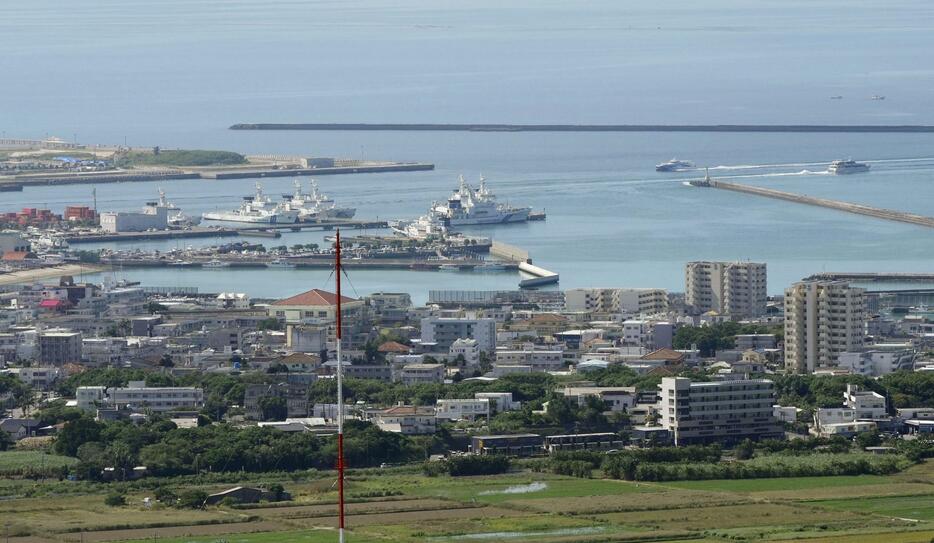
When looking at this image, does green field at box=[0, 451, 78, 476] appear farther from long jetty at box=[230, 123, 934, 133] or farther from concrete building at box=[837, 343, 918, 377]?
long jetty at box=[230, 123, 934, 133]

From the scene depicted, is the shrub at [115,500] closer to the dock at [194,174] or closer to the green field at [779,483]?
the green field at [779,483]

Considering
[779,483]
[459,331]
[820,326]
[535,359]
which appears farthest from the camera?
[459,331]

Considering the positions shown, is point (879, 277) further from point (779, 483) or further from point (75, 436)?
point (75, 436)

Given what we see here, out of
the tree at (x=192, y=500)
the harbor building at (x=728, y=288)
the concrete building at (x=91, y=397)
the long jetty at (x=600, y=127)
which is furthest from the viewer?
the long jetty at (x=600, y=127)

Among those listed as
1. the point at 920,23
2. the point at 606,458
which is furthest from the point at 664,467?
the point at 920,23

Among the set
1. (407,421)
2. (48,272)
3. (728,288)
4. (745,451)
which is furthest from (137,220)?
(745,451)

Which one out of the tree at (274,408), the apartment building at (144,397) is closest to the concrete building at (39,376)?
the apartment building at (144,397)

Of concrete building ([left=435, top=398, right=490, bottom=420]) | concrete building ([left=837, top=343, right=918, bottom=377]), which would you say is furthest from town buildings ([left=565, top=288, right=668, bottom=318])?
concrete building ([left=435, top=398, right=490, bottom=420])

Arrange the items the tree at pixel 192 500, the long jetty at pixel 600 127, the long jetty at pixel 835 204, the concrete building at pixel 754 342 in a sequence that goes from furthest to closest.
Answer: the long jetty at pixel 600 127 < the long jetty at pixel 835 204 < the concrete building at pixel 754 342 < the tree at pixel 192 500
